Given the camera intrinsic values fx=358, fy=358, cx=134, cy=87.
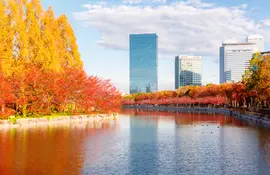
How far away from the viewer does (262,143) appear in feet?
88.5

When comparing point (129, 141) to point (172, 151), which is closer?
point (172, 151)

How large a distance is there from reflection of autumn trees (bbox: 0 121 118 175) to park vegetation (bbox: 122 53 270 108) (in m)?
36.3

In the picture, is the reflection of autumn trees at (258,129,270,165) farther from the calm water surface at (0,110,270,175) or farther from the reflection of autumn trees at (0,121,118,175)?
the reflection of autumn trees at (0,121,118,175)

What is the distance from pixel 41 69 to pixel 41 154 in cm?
3083

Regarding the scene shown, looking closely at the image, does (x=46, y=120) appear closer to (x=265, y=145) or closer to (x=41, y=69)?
(x=41, y=69)

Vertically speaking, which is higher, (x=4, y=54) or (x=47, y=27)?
(x=47, y=27)

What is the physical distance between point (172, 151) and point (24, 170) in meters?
9.76

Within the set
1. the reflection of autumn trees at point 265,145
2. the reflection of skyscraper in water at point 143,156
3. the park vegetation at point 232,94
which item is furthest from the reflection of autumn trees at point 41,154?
the park vegetation at point 232,94

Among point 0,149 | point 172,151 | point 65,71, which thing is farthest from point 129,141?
point 65,71

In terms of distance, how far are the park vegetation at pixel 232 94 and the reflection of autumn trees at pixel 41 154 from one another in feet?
119

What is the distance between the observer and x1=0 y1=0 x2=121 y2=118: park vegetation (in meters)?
44.9

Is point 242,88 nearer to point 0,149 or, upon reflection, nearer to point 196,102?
point 196,102

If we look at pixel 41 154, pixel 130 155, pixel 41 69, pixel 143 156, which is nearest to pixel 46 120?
pixel 41 69

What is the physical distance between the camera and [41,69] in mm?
50844
